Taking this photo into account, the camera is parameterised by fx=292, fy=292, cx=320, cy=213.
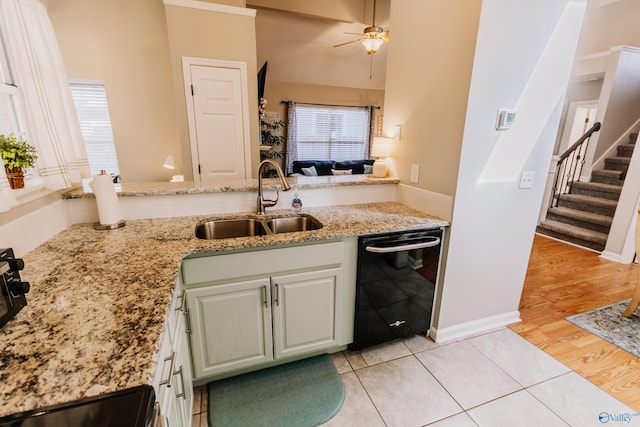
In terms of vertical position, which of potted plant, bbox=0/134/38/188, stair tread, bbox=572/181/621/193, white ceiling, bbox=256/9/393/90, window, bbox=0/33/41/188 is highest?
white ceiling, bbox=256/9/393/90

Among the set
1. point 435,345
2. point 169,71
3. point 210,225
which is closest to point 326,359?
point 435,345

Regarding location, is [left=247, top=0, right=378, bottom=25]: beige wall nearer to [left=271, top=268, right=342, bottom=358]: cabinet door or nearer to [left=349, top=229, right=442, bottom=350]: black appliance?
[left=349, top=229, right=442, bottom=350]: black appliance

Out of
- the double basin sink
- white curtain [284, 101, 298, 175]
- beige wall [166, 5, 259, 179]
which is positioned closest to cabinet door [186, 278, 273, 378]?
the double basin sink

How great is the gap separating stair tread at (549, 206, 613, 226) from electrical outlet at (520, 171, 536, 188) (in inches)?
125

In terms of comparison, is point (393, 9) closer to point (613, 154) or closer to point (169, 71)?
point (169, 71)

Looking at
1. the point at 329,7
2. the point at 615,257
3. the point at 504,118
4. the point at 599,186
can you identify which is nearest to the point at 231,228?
the point at 504,118

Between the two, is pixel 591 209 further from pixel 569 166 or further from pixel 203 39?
pixel 203 39

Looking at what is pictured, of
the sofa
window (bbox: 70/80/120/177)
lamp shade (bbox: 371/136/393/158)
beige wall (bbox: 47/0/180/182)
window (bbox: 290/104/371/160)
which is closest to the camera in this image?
lamp shade (bbox: 371/136/393/158)

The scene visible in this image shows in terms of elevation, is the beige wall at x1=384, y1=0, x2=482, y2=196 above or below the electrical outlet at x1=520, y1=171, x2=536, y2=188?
above

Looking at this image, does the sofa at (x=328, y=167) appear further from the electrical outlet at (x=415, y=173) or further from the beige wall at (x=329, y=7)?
the electrical outlet at (x=415, y=173)

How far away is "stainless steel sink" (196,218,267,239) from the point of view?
74.0 inches

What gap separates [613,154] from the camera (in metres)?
5.13

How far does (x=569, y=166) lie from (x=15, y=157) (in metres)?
6.95

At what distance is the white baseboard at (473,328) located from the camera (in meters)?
2.11
